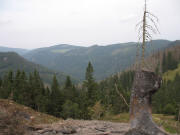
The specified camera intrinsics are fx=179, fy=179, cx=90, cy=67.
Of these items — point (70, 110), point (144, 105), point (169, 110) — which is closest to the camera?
point (144, 105)

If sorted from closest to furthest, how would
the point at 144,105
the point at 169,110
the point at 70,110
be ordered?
the point at 144,105 < the point at 70,110 < the point at 169,110

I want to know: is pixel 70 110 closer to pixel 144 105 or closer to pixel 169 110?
pixel 144 105

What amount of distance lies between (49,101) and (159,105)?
4264cm

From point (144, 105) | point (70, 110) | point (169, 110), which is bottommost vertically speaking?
point (169, 110)

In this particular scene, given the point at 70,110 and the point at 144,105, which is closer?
the point at 144,105

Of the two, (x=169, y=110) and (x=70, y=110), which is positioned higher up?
(x=70, y=110)

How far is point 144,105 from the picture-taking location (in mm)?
5930

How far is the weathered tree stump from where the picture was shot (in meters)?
5.86

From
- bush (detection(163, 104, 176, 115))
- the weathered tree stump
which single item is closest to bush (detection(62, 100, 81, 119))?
bush (detection(163, 104, 176, 115))

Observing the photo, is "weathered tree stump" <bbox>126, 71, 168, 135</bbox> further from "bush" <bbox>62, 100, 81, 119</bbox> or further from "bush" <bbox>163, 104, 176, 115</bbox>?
"bush" <bbox>163, 104, 176, 115</bbox>

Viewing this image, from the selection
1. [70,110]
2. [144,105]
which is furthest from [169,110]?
[144,105]

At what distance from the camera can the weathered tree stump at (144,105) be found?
5.86 m

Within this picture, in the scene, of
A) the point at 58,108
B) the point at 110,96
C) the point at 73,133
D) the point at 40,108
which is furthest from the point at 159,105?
the point at 73,133

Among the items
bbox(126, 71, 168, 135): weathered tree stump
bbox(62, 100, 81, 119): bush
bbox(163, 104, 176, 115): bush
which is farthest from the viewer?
bbox(163, 104, 176, 115): bush
